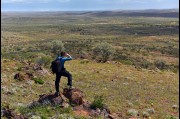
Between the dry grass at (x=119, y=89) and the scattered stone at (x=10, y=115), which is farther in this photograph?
the dry grass at (x=119, y=89)

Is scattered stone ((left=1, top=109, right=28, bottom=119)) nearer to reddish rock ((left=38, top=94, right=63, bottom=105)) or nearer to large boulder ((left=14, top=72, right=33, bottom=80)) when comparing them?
reddish rock ((left=38, top=94, right=63, bottom=105))

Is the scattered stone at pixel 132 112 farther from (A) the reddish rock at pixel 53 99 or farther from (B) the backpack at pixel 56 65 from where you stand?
(B) the backpack at pixel 56 65

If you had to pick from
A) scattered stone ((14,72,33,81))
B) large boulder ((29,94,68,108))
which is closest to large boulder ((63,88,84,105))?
large boulder ((29,94,68,108))

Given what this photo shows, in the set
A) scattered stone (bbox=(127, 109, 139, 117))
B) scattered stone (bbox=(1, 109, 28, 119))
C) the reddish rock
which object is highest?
the reddish rock

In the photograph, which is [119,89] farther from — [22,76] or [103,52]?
[103,52]

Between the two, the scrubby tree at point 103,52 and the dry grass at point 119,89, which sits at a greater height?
the scrubby tree at point 103,52

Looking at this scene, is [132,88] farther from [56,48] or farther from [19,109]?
[56,48]

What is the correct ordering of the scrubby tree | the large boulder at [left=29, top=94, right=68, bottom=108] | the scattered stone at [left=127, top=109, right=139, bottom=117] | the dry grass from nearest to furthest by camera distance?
1. the large boulder at [left=29, top=94, right=68, bottom=108]
2. the scattered stone at [left=127, top=109, right=139, bottom=117]
3. the dry grass
4. the scrubby tree

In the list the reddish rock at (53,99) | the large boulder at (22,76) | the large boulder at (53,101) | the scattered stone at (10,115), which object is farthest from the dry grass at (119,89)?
the scattered stone at (10,115)

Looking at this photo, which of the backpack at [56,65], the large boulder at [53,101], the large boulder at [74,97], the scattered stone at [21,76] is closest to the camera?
the backpack at [56,65]

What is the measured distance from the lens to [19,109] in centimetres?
1311

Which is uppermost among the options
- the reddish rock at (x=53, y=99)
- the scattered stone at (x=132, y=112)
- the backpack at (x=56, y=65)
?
the backpack at (x=56, y=65)

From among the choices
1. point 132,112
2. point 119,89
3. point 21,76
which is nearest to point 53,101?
point 132,112

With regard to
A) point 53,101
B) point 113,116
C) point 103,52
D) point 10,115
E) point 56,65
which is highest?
point 56,65
